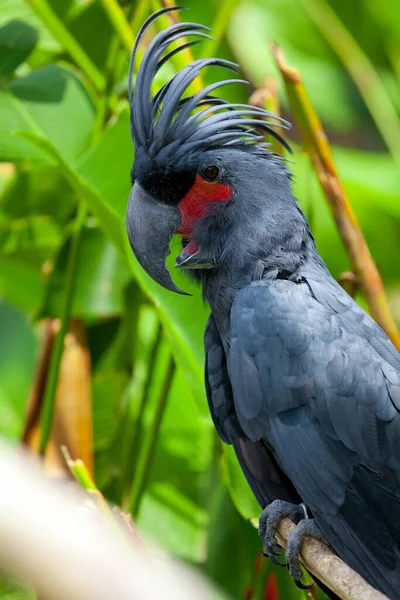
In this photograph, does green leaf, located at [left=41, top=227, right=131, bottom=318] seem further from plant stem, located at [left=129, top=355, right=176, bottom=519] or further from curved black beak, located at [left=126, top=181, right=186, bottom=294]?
curved black beak, located at [left=126, top=181, right=186, bottom=294]

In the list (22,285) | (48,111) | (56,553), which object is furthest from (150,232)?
(22,285)

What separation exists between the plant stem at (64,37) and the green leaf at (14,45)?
0.18ft

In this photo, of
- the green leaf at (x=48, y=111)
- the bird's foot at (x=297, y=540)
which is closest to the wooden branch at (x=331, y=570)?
the bird's foot at (x=297, y=540)

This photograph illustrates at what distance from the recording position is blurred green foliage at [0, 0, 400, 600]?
1.54m

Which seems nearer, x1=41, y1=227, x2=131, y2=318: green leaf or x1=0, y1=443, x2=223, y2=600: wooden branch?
x1=0, y1=443, x2=223, y2=600: wooden branch

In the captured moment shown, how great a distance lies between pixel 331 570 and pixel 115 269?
1.13 meters

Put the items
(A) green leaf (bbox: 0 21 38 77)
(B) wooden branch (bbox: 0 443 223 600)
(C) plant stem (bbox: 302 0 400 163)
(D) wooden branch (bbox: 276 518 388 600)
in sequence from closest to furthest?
(B) wooden branch (bbox: 0 443 223 600) → (D) wooden branch (bbox: 276 518 388 600) → (A) green leaf (bbox: 0 21 38 77) → (C) plant stem (bbox: 302 0 400 163)

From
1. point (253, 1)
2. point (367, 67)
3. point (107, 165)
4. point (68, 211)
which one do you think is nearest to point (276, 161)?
point (107, 165)

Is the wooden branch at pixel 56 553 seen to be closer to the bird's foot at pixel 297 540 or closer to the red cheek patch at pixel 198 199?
the bird's foot at pixel 297 540

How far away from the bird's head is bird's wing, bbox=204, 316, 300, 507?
19 centimetres

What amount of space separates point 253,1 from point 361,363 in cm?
239

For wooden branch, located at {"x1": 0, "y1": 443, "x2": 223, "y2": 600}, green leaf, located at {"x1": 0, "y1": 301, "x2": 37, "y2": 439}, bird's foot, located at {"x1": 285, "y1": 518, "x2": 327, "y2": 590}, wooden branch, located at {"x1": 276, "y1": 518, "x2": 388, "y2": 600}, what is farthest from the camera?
green leaf, located at {"x1": 0, "y1": 301, "x2": 37, "y2": 439}

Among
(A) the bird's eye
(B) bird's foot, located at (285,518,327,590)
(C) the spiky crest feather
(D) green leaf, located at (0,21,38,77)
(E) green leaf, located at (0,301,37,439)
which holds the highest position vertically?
(C) the spiky crest feather

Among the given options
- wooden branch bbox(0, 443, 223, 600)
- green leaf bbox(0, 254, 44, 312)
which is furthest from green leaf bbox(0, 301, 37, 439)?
wooden branch bbox(0, 443, 223, 600)
